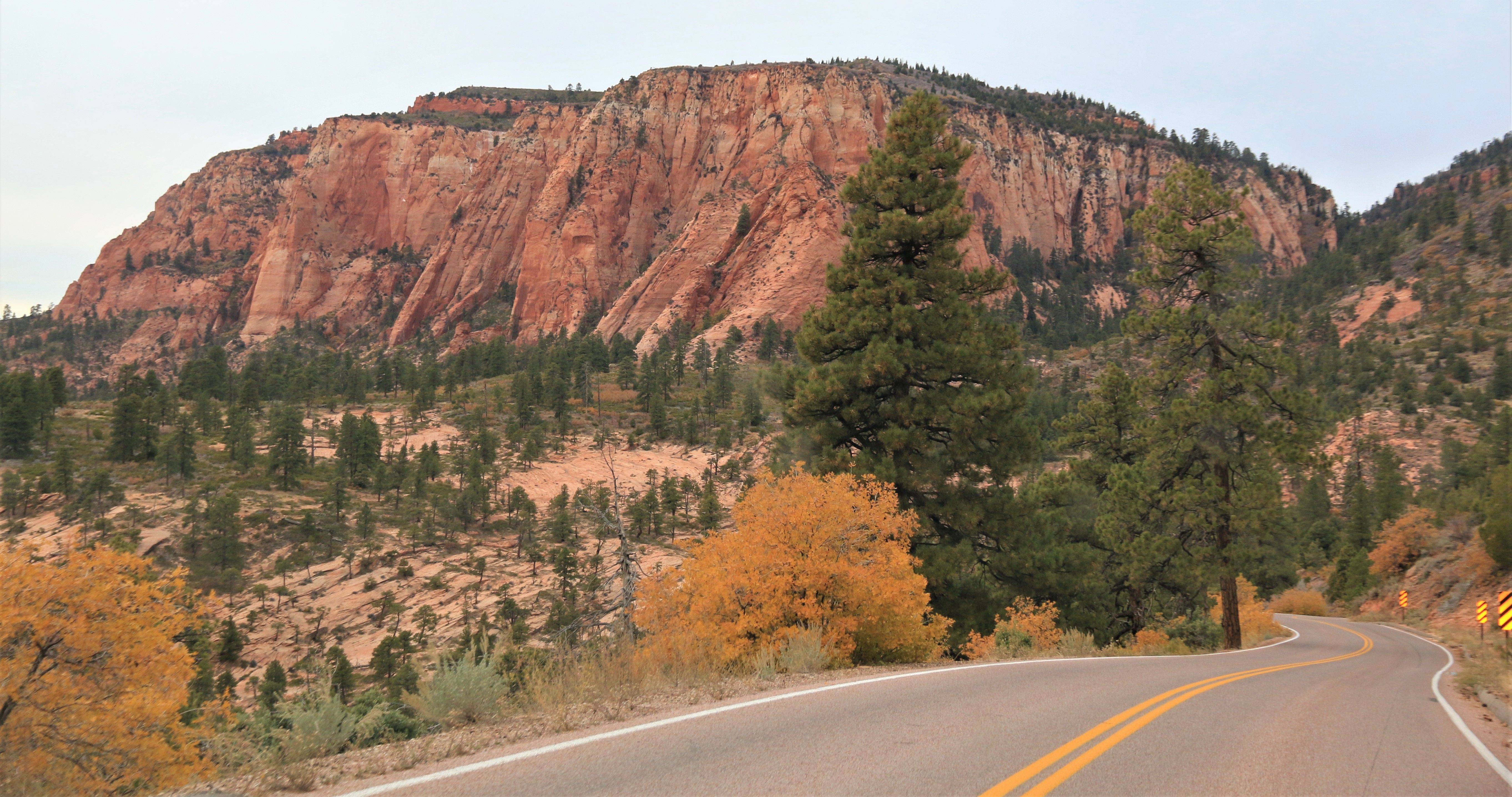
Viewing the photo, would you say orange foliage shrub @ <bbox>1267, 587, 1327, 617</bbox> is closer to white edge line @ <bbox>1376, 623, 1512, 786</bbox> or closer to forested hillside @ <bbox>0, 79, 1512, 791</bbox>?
forested hillside @ <bbox>0, 79, 1512, 791</bbox>

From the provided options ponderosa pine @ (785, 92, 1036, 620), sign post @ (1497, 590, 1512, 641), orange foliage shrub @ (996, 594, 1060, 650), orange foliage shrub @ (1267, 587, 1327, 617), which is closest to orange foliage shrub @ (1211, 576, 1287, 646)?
sign post @ (1497, 590, 1512, 641)

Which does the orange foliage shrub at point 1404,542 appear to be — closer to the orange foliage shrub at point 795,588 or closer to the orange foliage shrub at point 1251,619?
the orange foliage shrub at point 1251,619

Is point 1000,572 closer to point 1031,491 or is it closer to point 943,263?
point 1031,491

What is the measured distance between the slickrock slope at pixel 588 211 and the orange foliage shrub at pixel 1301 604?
2511 inches

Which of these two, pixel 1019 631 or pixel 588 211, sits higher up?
pixel 588 211

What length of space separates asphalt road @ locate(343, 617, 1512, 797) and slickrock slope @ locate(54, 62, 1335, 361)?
92941 mm

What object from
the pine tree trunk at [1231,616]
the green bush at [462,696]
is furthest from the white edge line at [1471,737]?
the green bush at [462,696]

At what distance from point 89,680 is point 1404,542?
2076 inches

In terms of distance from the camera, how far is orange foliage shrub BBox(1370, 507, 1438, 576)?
39812 millimetres

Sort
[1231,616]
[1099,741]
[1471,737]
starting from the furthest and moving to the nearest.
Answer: [1231,616]
[1471,737]
[1099,741]

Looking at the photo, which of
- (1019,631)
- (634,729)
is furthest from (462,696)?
(1019,631)

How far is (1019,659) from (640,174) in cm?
13145

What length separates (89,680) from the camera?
6449 millimetres

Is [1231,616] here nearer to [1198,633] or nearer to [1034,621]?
[1198,633]
